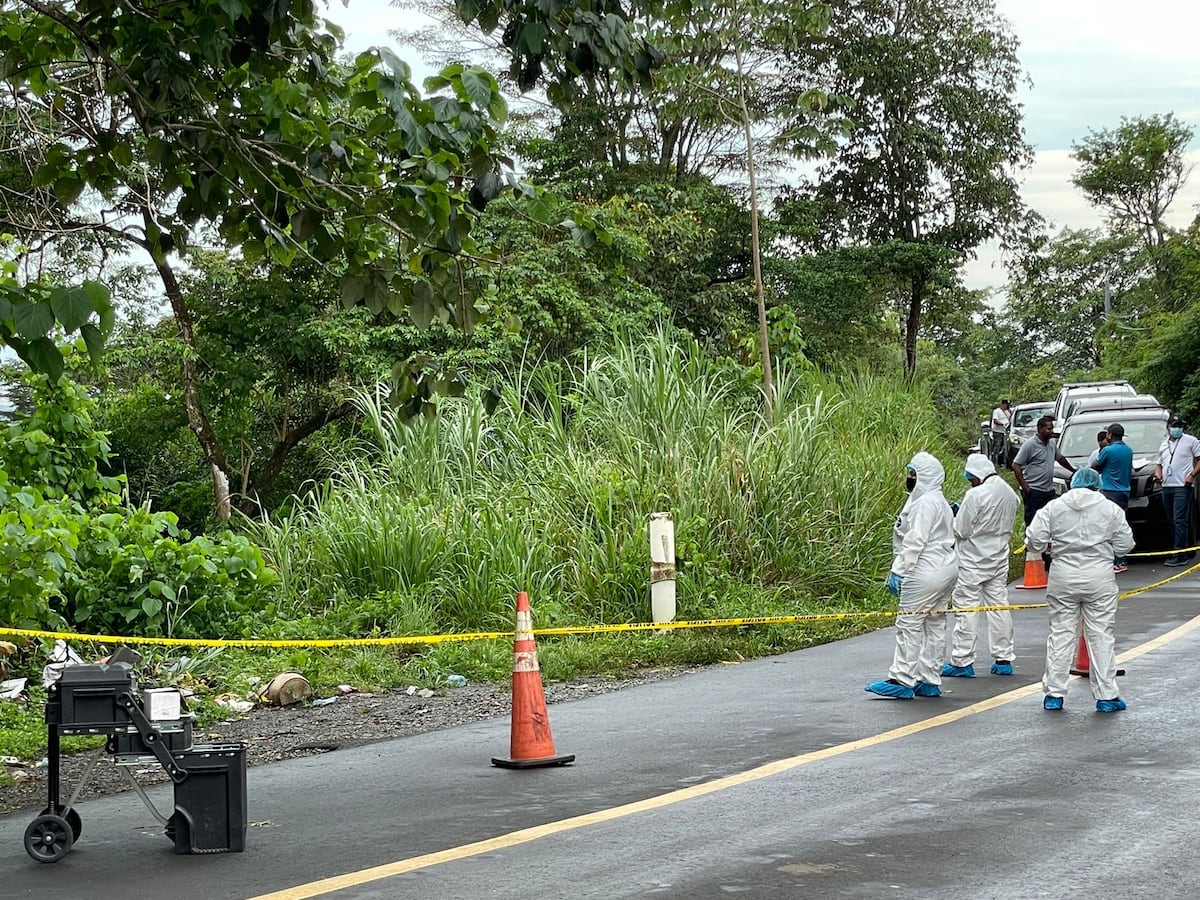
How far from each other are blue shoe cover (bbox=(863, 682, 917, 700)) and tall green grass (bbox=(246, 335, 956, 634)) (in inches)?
149

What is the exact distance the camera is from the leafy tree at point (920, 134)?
42.1 m

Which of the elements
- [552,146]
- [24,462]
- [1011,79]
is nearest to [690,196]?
[552,146]

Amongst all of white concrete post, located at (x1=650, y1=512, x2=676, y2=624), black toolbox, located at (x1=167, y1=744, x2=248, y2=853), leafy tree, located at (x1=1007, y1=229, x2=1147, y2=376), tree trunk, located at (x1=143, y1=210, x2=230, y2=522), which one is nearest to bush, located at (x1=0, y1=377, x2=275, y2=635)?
white concrete post, located at (x1=650, y1=512, x2=676, y2=624)

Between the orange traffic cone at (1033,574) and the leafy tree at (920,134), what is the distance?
79.5ft

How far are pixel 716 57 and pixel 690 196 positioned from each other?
5571 mm

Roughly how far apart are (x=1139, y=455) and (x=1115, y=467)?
3099 mm

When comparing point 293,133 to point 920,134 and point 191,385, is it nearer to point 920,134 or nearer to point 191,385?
point 191,385

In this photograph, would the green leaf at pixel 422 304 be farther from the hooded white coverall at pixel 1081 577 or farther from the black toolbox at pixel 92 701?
the hooded white coverall at pixel 1081 577

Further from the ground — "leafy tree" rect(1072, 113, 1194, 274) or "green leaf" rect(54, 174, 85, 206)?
"leafy tree" rect(1072, 113, 1194, 274)

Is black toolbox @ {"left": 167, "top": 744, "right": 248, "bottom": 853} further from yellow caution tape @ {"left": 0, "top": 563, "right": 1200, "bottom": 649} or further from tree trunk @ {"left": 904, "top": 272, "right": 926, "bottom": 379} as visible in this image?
tree trunk @ {"left": 904, "top": 272, "right": 926, "bottom": 379}

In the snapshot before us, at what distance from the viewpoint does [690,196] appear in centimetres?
3272

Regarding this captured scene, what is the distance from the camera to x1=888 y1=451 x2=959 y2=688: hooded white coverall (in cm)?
1052

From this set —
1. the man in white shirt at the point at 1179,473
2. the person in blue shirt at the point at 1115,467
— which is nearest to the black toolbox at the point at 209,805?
the person in blue shirt at the point at 1115,467

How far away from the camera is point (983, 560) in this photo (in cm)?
1188
